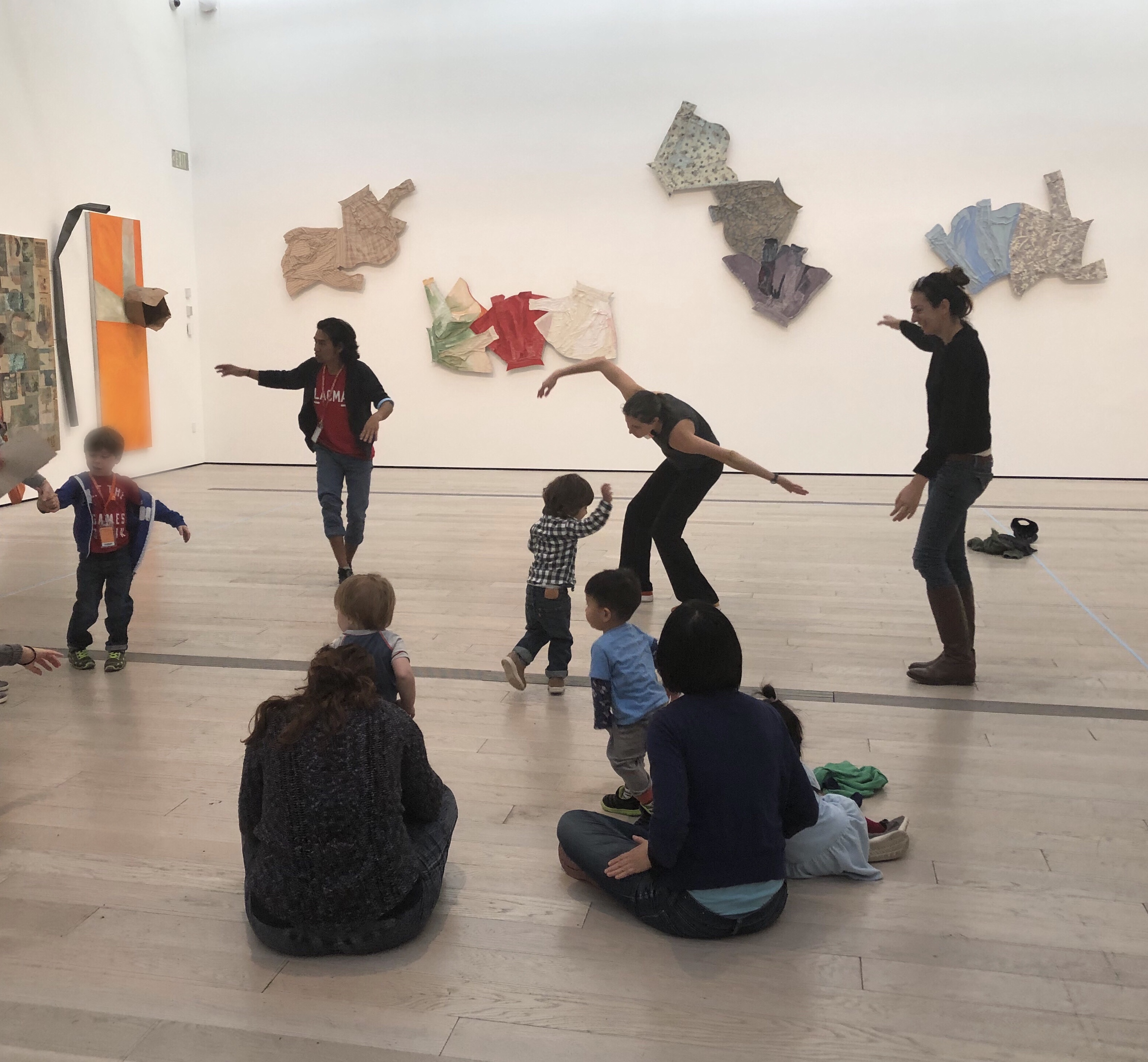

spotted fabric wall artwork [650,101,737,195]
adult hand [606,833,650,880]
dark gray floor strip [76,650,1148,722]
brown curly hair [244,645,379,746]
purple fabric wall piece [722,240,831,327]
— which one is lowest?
dark gray floor strip [76,650,1148,722]

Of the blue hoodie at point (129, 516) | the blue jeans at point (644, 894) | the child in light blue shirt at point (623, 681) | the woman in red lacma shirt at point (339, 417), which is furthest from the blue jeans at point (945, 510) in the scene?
the blue hoodie at point (129, 516)

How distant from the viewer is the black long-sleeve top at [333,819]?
220 centimetres

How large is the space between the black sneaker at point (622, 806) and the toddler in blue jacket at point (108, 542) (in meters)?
2.06

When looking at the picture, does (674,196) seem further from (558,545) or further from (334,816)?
(334,816)

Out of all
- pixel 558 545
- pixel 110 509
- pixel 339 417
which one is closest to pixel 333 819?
pixel 558 545

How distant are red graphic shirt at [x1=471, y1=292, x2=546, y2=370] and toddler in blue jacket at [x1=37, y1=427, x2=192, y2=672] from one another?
6080mm

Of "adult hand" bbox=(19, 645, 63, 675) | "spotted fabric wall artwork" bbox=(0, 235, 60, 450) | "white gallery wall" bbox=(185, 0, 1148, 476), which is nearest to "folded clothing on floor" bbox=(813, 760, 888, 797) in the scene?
"adult hand" bbox=(19, 645, 63, 675)

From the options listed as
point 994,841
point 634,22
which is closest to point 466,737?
point 994,841

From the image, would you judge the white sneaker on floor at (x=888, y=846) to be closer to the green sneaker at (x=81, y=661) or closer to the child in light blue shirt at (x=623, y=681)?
the child in light blue shirt at (x=623, y=681)

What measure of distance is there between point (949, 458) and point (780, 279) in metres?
5.99

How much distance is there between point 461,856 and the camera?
279 cm

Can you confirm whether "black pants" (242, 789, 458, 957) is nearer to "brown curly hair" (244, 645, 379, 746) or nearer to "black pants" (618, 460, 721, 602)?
"brown curly hair" (244, 645, 379, 746)

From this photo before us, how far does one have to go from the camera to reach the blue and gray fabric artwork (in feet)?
30.3

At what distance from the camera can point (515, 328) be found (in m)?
10.1
